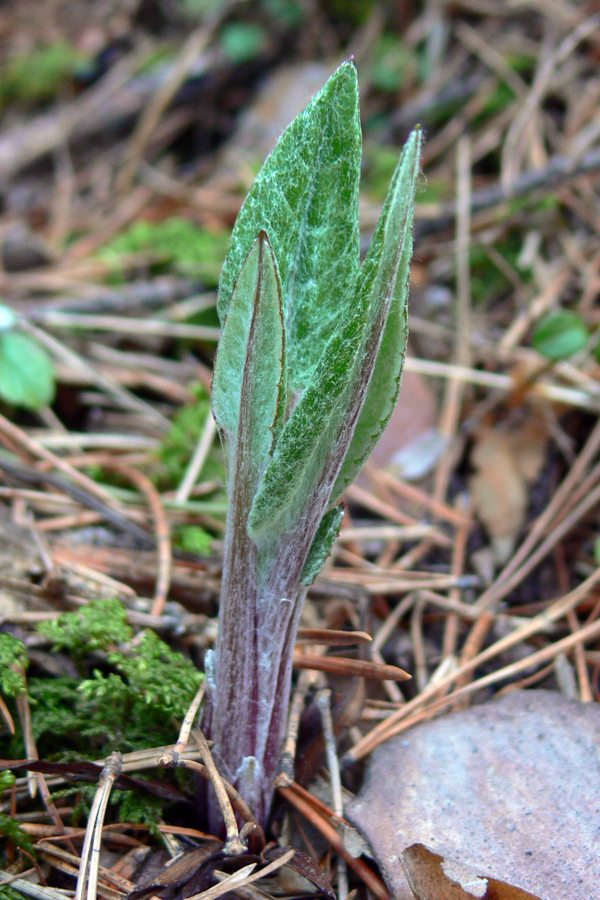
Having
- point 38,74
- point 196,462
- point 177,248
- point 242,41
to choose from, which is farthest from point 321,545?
point 38,74

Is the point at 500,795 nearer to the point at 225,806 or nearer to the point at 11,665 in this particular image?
the point at 225,806

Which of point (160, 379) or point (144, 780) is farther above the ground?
point (160, 379)

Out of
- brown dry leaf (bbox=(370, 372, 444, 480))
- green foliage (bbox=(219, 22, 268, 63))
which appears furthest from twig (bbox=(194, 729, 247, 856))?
green foliage (bbox=(219, 22, 268, 63))

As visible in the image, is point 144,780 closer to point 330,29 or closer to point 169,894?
point 169,894

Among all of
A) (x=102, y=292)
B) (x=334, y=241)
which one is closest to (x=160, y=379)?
(x=102, y=292)

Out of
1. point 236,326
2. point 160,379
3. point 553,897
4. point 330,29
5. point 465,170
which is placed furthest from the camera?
point 330,29

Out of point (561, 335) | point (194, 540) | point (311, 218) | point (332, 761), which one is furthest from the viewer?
point (561, 335)
